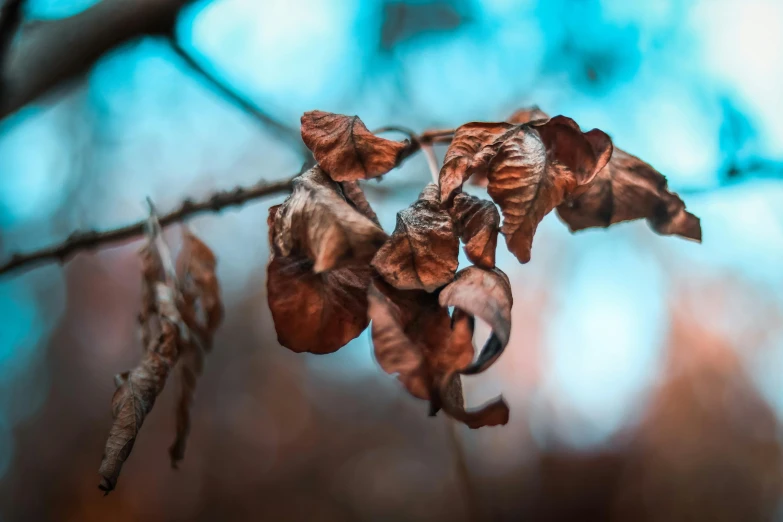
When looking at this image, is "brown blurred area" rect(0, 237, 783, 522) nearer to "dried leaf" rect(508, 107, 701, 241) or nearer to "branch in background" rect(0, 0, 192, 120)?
"branch in background" rect(0, 0, 192, 120)

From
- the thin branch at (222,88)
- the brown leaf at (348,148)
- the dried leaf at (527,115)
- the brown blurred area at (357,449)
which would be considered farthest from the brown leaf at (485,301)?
the brown blurred area at (357,449)

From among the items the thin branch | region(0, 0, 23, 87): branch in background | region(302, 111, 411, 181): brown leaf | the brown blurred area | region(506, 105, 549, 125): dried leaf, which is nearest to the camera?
region(302, 111, 411, 181): brown leaf

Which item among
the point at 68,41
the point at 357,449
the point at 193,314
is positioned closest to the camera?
the point at 193,314

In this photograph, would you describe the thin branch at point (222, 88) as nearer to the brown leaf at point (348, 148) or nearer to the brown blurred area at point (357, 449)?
the brown leaf at point (348, 148)

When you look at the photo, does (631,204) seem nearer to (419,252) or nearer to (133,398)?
(419,252)

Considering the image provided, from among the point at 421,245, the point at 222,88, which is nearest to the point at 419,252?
the point at 421,245

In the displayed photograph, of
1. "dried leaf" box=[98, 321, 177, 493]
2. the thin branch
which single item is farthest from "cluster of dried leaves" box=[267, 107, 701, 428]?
the thin branch
